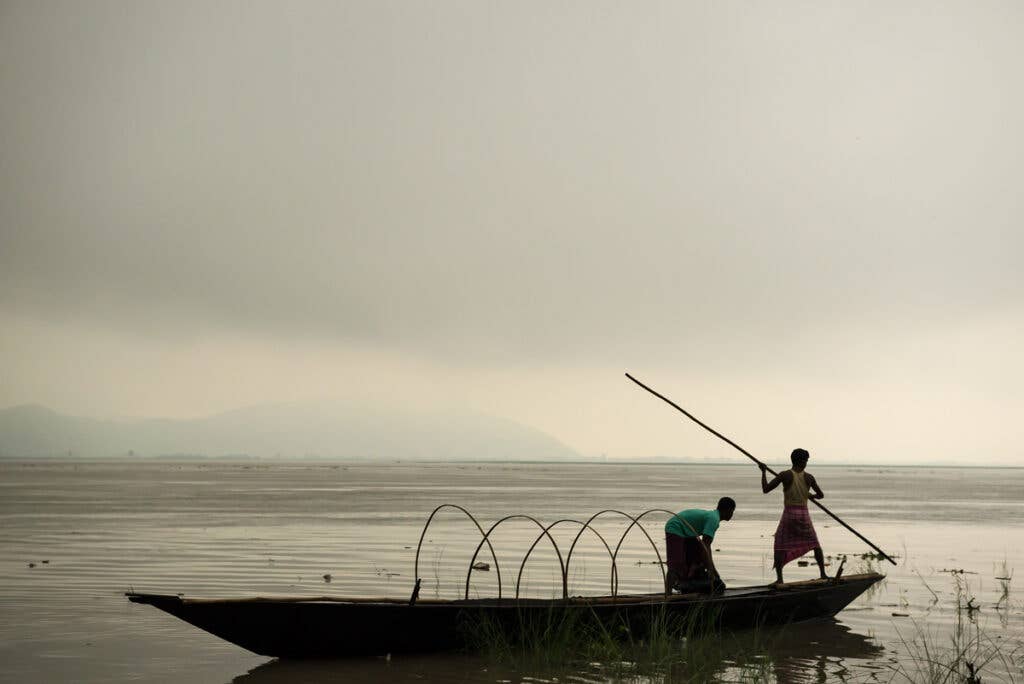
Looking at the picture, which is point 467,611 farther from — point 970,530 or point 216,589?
point 970,530

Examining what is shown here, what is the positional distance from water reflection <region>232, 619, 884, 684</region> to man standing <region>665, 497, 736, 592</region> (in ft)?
2.67

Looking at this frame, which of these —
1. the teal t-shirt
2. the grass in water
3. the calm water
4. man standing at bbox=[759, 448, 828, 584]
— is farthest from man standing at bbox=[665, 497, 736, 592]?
man standing at bbox=[759, 448, 828, 584]

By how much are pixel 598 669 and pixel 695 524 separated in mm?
2634

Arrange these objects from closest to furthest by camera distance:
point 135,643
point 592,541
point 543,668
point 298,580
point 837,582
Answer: point 543,668
point 135,643
point 837,582
point 298,580
point 592,541

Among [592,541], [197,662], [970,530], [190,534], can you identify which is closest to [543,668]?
[197,662]

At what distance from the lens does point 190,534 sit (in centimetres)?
2805

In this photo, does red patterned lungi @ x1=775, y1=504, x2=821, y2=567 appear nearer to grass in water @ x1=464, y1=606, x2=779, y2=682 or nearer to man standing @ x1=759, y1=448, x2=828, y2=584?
man standing @ x1=759, y1=448, x2=828, y2=584

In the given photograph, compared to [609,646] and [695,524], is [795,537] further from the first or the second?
[609,646]

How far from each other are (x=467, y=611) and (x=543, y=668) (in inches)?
42.7

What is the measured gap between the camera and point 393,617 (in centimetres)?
1225

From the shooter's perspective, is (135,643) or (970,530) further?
(970,530)

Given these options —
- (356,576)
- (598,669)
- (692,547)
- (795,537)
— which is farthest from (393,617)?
(356,576)

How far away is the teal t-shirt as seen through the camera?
44.9 feet

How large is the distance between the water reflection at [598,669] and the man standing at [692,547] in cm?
81
